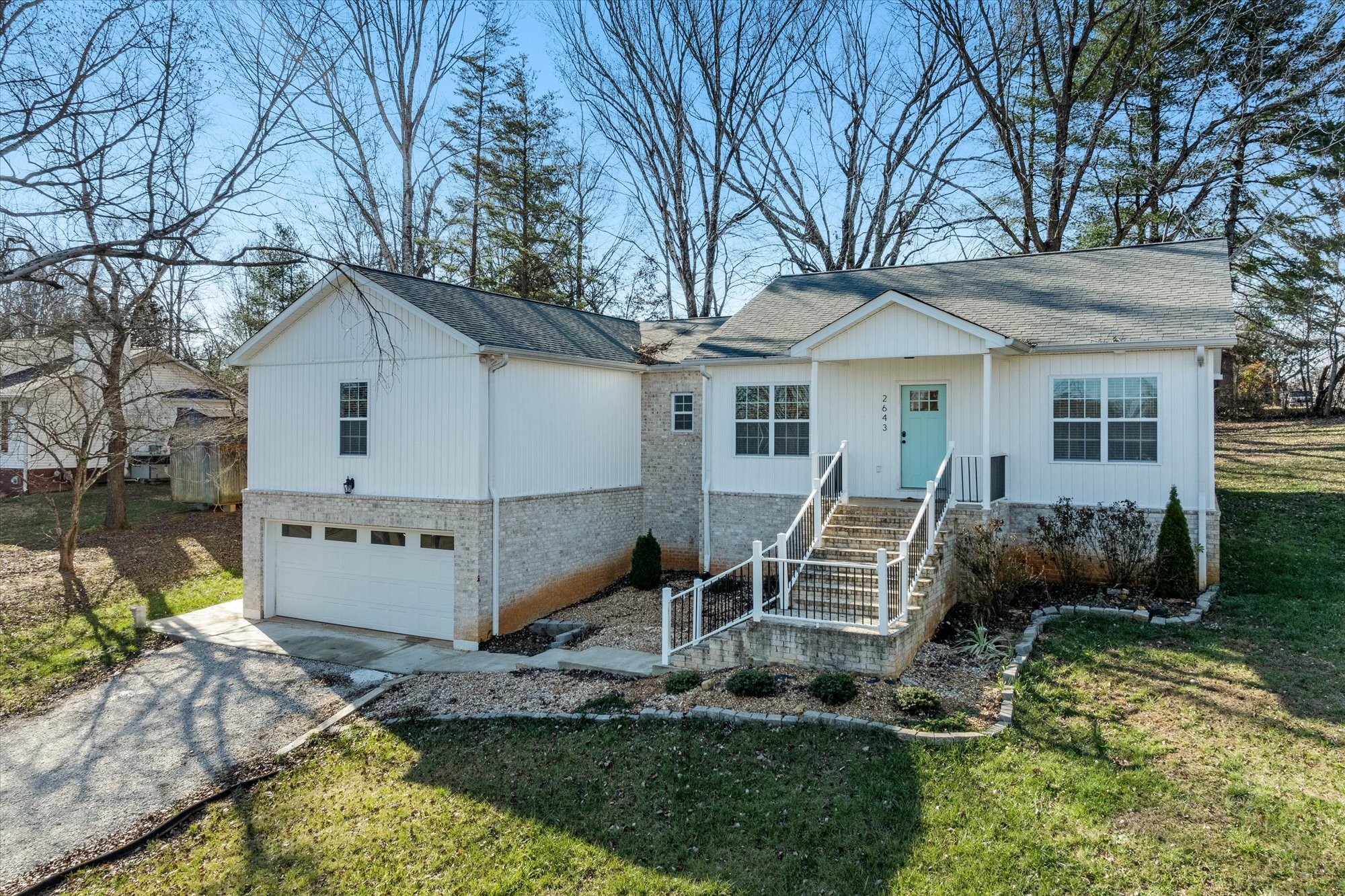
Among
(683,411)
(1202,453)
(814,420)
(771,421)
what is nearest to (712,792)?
(814,420)

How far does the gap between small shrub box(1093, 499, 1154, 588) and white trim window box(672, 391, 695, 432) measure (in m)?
7.76

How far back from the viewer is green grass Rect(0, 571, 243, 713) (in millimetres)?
11000

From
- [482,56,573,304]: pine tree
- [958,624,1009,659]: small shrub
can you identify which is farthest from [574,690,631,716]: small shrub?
[482,56,573,304]: pine tree

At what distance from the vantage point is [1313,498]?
14.8 m

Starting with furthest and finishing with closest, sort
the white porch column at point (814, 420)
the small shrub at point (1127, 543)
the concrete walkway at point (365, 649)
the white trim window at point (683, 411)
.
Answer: the white trim window at point (683, 411)
the white porch column at point (814, 420)
the small shrub at point (1127, 543)
the concrete walkway at point (365, 649)

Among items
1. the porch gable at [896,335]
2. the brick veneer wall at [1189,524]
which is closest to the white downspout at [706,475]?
the porch gable at [896,335]

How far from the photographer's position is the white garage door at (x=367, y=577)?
1300 centimetres

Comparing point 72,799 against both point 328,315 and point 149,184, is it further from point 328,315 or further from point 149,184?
point 328,315

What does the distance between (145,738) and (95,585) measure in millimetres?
8582

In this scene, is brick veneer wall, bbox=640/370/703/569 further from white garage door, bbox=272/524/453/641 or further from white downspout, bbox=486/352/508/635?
white garage door, bbox=272/524/453/641

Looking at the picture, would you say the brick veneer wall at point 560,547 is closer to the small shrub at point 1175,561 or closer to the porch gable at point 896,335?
the porch gable at point 896,335

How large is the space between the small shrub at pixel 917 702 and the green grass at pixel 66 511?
19393 mm

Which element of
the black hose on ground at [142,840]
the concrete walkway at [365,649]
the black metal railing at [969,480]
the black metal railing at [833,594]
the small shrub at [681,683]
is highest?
the black metal railing at [969,480]

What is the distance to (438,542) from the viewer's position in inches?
511
